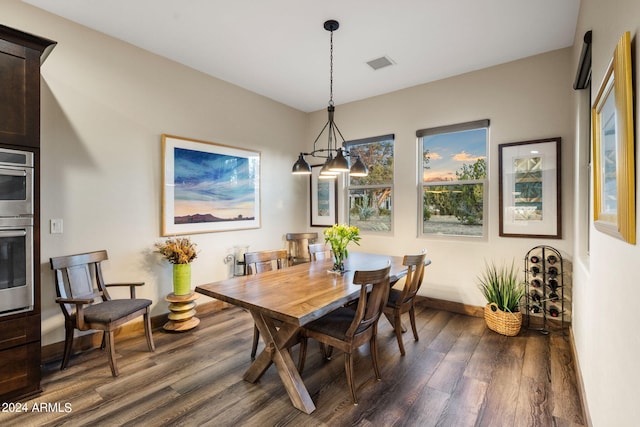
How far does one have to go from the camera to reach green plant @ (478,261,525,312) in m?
3.27

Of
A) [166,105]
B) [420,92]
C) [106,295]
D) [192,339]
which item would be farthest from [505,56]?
[106,295]

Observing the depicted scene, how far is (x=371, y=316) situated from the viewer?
225 cm

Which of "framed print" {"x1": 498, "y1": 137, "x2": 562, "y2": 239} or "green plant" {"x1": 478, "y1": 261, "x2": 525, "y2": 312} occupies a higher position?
"framed print" {"x1": 498, "y1": 137, "x2": 562, "y2": 239}

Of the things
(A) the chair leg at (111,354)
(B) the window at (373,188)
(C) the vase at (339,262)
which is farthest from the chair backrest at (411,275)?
(A) the chair leg at (111,354)

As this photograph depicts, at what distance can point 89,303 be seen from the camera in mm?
2436

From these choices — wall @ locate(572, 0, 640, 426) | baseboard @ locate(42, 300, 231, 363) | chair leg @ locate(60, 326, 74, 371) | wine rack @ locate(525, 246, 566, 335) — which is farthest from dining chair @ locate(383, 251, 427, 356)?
chair leg @ locate(60, 326, 74, 371)

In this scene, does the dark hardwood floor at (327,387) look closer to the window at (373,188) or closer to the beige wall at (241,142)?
the beige wall at (241,142)

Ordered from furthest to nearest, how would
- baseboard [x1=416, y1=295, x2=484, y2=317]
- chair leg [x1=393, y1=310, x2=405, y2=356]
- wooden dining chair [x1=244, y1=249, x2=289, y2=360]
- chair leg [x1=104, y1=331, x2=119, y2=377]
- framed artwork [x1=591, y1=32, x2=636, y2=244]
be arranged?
baseboard [x1=416, y1=295, x2=484, y2=317] < wooden dining chair [x1=244, y1=249, x2=289, y2=360] < chair leg [x1=393, y1=310, x2=405, y2=356] < chair leg [x1=104, y1=331, x2=119, y2=377] < framed artwork [x1=591, y1=32, x2=636, y2=244]

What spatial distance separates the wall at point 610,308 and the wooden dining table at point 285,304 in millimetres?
1194

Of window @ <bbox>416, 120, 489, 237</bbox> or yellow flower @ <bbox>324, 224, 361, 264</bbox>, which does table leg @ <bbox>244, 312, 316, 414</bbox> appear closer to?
yellow flower @ <bbox>324, 224, 361, 264</bbox>

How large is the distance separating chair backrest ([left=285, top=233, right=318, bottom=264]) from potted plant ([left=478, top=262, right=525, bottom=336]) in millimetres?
2458

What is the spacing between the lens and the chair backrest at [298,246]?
4785mm

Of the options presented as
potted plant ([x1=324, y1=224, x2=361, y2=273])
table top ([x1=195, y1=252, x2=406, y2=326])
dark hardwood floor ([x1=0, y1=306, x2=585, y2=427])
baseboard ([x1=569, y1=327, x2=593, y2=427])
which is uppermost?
potted plant ([x1=324, y1=224, x2=361, y2=273])

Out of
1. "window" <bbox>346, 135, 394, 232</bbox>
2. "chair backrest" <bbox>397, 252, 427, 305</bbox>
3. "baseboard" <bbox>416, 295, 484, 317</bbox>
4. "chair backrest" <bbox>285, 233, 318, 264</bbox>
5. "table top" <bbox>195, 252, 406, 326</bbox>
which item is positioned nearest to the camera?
"table top" <bbox>195, 252, 406, 326</bbox>
